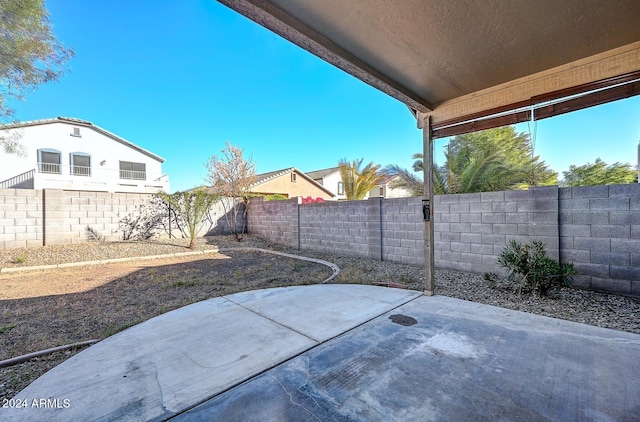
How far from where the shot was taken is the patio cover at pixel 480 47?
1.99 metres

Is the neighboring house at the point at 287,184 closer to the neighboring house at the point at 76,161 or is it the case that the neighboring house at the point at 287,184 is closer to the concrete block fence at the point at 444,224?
the neighboring house at the point at 76,161

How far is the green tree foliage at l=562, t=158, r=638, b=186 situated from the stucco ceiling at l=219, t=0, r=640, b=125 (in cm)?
653

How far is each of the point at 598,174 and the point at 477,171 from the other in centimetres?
438

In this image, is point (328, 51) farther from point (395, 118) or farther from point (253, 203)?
point (395, 118)

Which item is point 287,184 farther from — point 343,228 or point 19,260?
point 19,260

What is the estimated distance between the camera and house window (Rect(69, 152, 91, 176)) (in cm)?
1728

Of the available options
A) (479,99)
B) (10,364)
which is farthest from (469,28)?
(10,364)

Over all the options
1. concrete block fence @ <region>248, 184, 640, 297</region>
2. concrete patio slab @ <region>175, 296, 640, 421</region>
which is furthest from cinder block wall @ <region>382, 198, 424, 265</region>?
concrete patio slab @ <region>175, 296, 640, 421</region>

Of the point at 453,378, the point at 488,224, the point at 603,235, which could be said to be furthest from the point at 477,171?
the point at 453,378

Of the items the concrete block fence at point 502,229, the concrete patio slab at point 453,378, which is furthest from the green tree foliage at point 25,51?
the concrete patio slab at point 453,378

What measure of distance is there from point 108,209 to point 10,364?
324 inches

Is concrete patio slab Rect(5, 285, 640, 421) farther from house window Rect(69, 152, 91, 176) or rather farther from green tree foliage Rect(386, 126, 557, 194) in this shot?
house window Rect(69, 152, 91, 176)

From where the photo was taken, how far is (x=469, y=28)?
87.5 inches

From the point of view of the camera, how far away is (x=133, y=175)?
19.8 m
